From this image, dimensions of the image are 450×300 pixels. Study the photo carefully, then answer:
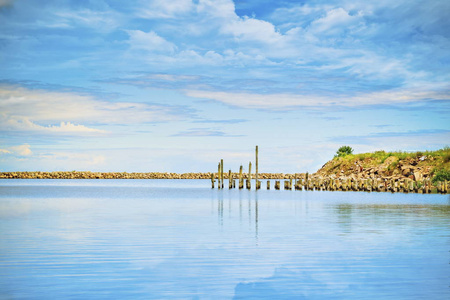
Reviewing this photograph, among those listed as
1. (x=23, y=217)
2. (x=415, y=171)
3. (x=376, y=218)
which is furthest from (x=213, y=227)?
(x=415, y=171)

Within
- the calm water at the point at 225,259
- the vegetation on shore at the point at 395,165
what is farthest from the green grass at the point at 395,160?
the calm water at the point at 225,259

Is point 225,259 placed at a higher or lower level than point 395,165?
lower

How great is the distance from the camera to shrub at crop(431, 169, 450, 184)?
58312mm

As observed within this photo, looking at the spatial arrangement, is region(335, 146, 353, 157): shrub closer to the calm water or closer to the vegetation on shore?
the vegetation on shore

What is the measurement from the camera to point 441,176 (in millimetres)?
59062

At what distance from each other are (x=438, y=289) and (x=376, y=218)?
18.3 m

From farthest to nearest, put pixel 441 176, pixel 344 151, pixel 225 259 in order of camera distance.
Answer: pixel 344 151, pixel 441 176, pixel 225 259

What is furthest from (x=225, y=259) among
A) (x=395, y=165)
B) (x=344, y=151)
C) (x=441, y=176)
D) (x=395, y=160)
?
(x=344, y=151)

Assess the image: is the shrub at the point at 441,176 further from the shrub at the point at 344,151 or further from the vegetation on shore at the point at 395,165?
the shrub at the point at 344,151

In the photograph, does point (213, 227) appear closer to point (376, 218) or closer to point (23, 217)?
point (376, 218)

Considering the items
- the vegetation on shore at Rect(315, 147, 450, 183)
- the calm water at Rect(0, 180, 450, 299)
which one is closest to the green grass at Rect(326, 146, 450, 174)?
the vegetation on shore at Rect(315, 147, 450, 183)

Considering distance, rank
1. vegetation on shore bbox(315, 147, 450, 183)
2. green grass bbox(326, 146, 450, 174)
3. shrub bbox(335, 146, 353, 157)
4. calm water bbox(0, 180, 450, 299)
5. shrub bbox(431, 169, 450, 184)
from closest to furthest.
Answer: calm water bbox(0, 180, 450, 299) → shrub bbox(431, 169, 450, 184) → vegetation on shore bbox(315, 147, 450, 183) → green grass bbox(326, 146, 450, 174) → shrub bbox(335, 146, 353, 157)

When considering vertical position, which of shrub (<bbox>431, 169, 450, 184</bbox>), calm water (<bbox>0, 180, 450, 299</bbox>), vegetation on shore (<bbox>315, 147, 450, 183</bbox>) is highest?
vegetation on shore (<bbox>315, 147, 450, 183</bbox>)

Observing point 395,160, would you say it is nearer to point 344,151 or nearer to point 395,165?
point 395,165
